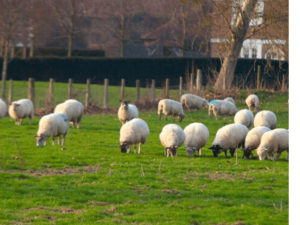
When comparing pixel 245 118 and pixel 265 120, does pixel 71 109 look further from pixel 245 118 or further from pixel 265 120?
pixel 265 120

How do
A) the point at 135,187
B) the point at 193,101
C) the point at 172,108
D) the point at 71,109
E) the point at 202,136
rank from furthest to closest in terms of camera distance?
the point at 193,101
the point at 172,108
the point at 71,109
the point at 202,136
the point at 135,187

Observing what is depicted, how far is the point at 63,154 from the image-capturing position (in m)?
14.3

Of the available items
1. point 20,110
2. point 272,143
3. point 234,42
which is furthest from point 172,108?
point 272,143

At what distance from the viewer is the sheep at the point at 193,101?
26891 millimetres

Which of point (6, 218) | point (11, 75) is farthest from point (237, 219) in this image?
point (11, 75)

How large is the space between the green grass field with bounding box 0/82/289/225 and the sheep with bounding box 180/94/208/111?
1110cm

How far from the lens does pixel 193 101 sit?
27016 millimetres

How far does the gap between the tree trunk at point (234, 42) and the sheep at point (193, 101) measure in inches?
131

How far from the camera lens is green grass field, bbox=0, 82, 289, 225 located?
328 inches

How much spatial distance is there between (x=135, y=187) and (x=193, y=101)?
17.1m

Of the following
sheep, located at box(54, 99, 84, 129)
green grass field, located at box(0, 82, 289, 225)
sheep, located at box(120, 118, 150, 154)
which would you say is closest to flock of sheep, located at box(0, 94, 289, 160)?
sheep, located at box(120, 118, 150, 154)

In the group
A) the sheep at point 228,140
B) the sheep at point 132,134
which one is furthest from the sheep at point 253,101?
the sheep at point 132,134

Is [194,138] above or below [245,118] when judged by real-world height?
below

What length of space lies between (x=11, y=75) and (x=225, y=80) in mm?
23328
